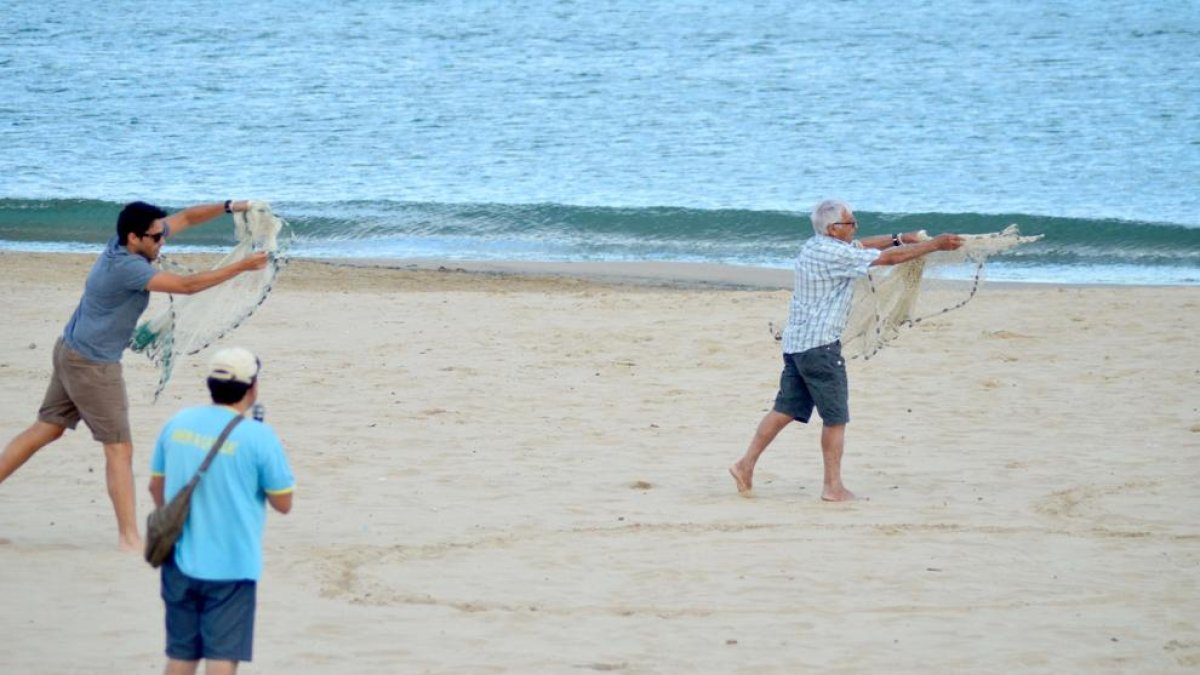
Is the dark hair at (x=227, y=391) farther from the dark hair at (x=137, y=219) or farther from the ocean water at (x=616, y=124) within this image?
the ocean water at (x=616, y=124)

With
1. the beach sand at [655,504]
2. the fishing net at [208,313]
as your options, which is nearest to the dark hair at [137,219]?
the fishing net at [208,313]

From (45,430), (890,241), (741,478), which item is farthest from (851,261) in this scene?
(45,430)

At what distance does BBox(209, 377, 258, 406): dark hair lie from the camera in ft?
15.9

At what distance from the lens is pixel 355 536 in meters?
7.83

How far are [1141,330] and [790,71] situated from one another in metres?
30.8

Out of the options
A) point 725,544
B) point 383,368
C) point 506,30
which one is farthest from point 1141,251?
point 506,30

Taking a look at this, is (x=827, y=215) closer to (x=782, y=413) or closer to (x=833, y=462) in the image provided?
(x=782, y=413)

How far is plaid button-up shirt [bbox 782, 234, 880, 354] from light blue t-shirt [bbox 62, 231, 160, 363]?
3.18 meters

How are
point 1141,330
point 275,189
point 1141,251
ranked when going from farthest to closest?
point 275,189 < point 1141,251 < point 1141,330

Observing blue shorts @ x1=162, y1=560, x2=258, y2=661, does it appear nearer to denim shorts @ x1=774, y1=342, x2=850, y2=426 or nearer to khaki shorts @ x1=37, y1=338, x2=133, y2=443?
khaki shorts @ x1=37, y1=338, x2=133, y2=443

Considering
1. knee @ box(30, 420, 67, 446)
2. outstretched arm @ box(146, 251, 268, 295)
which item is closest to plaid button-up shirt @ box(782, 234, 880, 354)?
outstretched arm @ box(146, 251, 268, 295)

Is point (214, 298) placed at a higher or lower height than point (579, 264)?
higher

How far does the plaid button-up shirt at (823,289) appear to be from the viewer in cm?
810

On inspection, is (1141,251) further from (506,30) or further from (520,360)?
(506,30)
